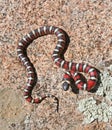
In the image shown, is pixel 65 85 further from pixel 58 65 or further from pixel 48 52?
pixel 48 52

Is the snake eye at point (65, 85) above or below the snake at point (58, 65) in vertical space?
below

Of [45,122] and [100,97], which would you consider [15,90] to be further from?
[100,97]

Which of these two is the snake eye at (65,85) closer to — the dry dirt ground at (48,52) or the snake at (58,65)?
the snake at (58,65)

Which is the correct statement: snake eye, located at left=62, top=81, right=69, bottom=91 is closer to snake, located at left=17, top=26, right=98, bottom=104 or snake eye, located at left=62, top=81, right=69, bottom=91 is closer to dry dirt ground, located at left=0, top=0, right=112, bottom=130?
snake, located at left=17, top=26, right=98, bottom=104

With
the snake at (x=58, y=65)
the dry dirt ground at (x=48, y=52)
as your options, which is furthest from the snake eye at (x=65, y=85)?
the dry dirt ground at (x=48, y=52)

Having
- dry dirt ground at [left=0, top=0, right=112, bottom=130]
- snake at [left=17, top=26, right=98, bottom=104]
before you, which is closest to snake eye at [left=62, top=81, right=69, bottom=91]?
snake at [left=17, top=26, right=98, bottom=104]

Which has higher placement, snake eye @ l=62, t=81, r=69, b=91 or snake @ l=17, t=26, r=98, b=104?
snake @ l=17, t=26, r=98, b=104

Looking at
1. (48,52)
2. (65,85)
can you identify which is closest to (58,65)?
(48,52)
